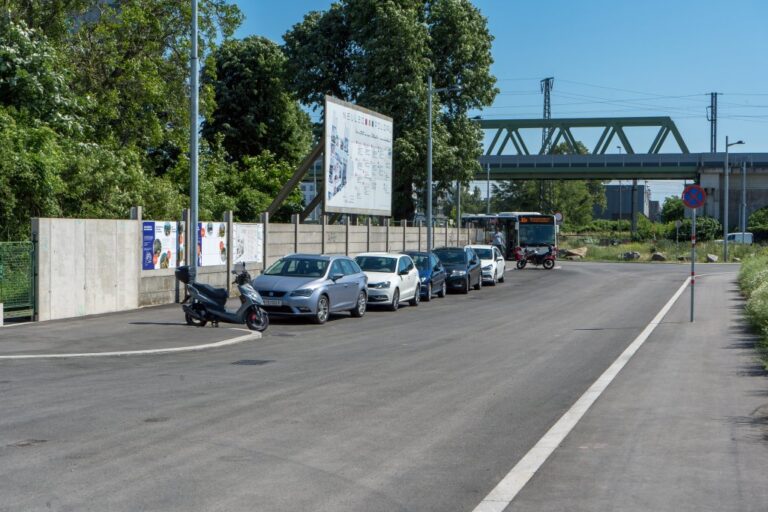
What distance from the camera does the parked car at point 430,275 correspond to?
3003 centimetres

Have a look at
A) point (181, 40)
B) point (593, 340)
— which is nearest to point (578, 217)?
point (181, 40)

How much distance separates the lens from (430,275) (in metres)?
30.3

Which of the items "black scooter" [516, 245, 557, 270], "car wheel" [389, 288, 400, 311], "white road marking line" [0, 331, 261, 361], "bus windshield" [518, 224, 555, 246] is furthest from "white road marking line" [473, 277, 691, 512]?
"bus windshield" [518, 224, 555, 246]

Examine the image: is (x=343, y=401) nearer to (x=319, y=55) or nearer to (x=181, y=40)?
(x=181, y=40)

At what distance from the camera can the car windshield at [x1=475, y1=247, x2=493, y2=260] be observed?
3947 centimetres

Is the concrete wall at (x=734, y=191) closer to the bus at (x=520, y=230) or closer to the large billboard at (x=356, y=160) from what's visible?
the bus at (x=520, y=230)

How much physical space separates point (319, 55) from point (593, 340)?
38.8 meters

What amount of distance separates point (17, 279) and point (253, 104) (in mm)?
43967

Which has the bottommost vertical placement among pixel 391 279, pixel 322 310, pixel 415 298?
pixel 415 298

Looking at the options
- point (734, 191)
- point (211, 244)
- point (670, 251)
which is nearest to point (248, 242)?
point (211, 244)

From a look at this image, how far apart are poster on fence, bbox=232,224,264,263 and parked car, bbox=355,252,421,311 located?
3.44 meters

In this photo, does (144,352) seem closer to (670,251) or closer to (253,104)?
(253,104)

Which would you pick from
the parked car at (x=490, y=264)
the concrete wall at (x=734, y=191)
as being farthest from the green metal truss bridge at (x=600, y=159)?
the parked car at (x=490, y=264)

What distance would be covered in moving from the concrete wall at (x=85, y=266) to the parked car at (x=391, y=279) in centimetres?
620
